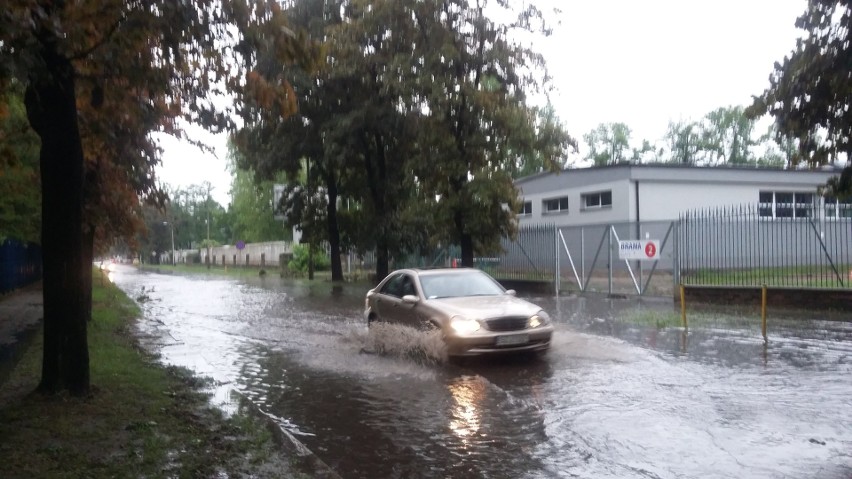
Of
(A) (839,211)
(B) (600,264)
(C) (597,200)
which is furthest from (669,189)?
(A) (839,211)

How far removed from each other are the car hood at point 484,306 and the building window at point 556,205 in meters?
27.1

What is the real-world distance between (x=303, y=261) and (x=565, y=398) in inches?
1618

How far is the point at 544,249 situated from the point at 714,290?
300 inches

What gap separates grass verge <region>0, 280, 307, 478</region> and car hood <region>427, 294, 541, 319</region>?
12.1 feet

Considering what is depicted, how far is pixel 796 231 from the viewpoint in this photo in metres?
19.0

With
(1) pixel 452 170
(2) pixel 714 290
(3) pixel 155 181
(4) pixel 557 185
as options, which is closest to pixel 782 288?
(2) pixel 714 290

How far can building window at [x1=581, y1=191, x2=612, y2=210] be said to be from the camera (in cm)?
3497

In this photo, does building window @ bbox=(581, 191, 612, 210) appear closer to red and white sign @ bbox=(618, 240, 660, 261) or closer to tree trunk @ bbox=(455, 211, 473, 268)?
tree trunk @ bbox=(455, 211, 473, 268)

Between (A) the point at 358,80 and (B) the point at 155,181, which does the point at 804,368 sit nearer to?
(B) the point at 155,181

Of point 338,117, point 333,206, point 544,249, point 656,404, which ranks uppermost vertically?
point 338,117

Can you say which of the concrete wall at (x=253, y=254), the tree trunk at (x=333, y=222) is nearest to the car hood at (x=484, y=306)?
the tree trunk at (x=333, y=222)

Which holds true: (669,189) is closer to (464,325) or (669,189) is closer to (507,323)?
(507,323)

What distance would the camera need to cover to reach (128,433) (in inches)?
264

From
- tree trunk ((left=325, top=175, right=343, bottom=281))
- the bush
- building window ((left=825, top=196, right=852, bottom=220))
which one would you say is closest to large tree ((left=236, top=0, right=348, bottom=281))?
tree trunk ((left=325, top=175, right=343, bottom=281))
